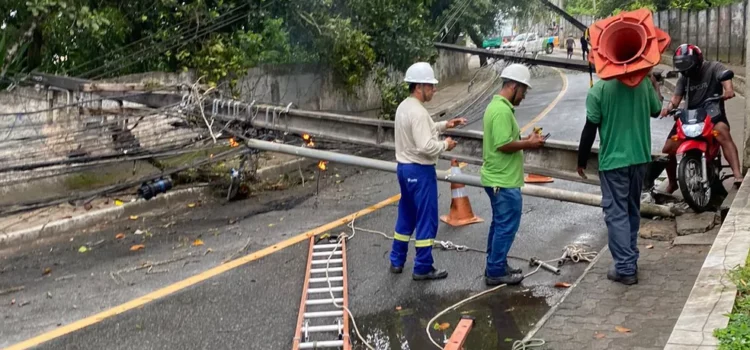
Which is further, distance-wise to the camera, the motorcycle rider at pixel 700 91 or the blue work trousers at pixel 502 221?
the motorcycle rider at pixel 700 91

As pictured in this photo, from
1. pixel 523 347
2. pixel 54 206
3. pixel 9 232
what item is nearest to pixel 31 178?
pixel 54 206

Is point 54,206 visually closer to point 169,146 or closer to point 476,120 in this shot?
point 169,146

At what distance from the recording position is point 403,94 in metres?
19.4

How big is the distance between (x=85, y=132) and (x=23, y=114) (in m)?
0.83

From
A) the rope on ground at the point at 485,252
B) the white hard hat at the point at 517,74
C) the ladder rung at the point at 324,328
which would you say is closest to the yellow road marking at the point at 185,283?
the rope on ground at the point at 485,252

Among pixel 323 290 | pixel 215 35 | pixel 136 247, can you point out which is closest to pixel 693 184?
pixel 323 290

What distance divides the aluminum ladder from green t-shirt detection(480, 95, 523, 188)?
63.3 inches

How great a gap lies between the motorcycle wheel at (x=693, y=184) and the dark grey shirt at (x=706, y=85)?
71 cm

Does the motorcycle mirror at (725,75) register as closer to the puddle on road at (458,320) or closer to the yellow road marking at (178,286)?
the puddle on road at (458,320)

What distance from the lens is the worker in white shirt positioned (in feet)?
21.1

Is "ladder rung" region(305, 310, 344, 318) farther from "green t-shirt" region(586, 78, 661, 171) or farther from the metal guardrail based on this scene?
the metal guardrail

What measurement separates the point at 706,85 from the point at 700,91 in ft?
0.29

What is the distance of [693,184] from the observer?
7.47 meters

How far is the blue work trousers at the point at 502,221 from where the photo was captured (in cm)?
626
